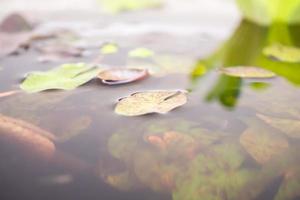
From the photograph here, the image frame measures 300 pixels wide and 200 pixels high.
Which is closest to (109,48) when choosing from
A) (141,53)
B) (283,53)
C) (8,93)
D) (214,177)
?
(141,53)

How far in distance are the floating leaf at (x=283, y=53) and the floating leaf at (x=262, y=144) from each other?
323 mm

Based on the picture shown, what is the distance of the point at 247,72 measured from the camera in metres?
0.75

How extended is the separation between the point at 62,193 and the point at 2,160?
11 cm

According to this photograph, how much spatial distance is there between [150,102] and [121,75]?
14 cm

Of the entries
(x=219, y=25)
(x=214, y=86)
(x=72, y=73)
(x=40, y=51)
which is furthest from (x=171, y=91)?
(x=219, y=25)

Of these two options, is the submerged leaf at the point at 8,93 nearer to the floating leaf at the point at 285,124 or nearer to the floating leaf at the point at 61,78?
the floating leaf at the point at 61,78

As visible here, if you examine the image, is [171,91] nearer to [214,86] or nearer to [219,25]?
[214,86]

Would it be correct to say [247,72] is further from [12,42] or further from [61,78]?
[12,42]

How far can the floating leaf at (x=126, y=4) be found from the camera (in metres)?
1.31

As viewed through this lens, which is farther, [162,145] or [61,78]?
[61,78]

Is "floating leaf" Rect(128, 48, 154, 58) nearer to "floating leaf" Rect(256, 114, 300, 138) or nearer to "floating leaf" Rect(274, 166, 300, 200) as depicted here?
"floating leaf" Rect(256, 114, 300, 138)

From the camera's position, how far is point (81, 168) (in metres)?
0.48

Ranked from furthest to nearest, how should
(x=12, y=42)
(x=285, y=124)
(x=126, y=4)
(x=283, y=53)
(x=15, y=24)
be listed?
(x=126, y=4), (x=15, y=24), (x=12, y=42), (x=283, y=53), (x=285, y=124)

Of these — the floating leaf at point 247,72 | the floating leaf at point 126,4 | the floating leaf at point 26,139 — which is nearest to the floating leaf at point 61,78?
the floating leaf at point 26,139
